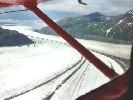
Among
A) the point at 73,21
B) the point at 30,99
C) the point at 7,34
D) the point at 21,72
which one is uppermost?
the point at 30,99

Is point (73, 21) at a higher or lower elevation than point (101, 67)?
lower

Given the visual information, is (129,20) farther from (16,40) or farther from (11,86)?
(11,86)

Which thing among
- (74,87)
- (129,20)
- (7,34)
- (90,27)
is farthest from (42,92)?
(129,20)

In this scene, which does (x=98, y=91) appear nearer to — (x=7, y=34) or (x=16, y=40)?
(x=16, y=40)

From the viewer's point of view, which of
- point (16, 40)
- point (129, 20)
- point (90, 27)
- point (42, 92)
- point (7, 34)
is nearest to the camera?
point (42, 92)

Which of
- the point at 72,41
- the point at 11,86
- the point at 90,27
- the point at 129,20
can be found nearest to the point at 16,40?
the point at 11,86

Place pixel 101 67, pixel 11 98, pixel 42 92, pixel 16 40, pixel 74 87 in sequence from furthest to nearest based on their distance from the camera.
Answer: pixel 16 40 → pixel 74 87 → pixel 42 92 → pixel 11 98 → pixel 101 67

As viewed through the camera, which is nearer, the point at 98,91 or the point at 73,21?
the point at 98,91
